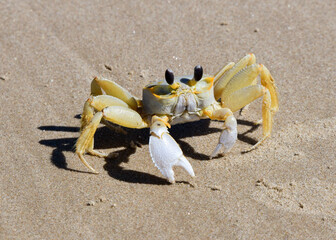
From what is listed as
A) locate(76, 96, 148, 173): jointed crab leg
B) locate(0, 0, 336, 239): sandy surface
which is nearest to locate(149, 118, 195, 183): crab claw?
locate(0, 0, 336, 239): sandy surface

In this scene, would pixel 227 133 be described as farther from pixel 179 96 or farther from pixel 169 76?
pixel 169 76

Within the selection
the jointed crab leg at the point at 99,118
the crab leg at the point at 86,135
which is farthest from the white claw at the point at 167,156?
the crab leg at the point at 86,135

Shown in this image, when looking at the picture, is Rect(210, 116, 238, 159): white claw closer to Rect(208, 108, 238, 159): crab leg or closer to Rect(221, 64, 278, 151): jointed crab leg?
Rect(208, 108, 238, 159): crab leg

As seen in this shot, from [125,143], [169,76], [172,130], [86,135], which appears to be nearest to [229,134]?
[169,76]

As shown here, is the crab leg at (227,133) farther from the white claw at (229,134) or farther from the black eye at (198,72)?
the black eye at (198,72)

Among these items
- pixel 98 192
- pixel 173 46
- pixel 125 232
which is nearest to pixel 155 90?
pixel 98 192

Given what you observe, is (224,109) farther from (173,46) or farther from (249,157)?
(173,46)
